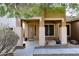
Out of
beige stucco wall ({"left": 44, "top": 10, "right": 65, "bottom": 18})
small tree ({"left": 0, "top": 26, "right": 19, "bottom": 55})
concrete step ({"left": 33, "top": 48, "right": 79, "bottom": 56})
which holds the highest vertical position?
beige stucco wall ({"left": 44, "top": 10, "right": 65, "bottom": 18})

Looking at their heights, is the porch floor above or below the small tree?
below

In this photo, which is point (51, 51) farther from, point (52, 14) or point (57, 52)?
point (52, 14)

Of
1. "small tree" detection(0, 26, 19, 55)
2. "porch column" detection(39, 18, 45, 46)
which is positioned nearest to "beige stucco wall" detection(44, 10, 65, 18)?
"porch column" detection(39, 18, 45, 46)

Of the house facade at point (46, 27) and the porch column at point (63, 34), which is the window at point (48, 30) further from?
the porch column at point (63, 34)

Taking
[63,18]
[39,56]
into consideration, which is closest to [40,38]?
[39,56]

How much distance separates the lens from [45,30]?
374 cm

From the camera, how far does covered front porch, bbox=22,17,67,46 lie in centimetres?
368

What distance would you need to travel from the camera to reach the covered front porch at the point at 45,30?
3.68 m

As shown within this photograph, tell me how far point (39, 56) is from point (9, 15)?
968 mm

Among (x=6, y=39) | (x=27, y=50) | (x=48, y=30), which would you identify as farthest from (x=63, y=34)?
(x=6, y=39)

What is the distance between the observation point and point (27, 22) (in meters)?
3.71

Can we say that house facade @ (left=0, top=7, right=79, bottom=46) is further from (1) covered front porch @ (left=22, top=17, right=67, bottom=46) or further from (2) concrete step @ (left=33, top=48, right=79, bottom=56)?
(2) concrete step @ (left=33, top=48, right=79, bottom=56)

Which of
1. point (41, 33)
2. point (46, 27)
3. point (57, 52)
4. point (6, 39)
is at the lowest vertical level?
point (57, 52)

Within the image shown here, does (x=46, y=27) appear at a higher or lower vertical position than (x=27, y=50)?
higher
